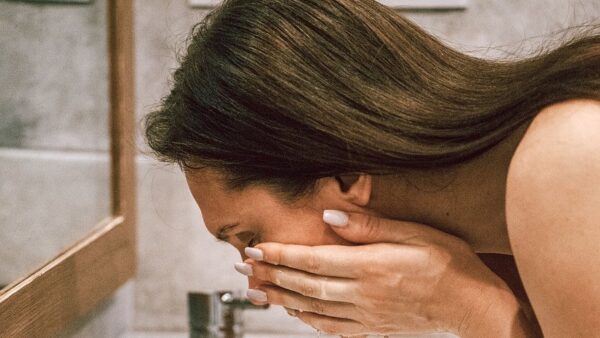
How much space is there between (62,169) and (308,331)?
0.43 m

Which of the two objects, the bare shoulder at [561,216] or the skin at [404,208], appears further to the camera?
the skin at [404,208]

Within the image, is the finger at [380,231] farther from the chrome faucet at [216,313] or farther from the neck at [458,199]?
the chrome faucet at [216,313]

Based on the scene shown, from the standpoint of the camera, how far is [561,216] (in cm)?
54

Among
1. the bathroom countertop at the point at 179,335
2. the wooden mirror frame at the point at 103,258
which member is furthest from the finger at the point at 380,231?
the bathroom countertop at the point at 179,335

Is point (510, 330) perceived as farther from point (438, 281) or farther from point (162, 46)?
point (162, 46)

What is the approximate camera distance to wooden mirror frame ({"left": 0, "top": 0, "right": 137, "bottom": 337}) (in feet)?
2.17

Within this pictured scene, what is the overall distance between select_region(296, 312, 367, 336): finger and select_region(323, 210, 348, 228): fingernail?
116 mm

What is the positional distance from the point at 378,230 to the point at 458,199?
0.08 meters

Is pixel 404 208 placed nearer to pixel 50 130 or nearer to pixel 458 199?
pixel 458 199

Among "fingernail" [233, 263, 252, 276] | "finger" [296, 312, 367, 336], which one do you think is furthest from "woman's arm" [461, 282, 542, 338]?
"fingernail" [233, 263, 252, 276]

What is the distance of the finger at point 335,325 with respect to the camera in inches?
28.2

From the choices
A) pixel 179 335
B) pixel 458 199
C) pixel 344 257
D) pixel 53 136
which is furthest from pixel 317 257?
pixel 179 335

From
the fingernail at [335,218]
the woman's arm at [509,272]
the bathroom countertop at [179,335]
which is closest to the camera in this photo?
the fingernail at [335,218]

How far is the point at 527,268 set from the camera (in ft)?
1.88
